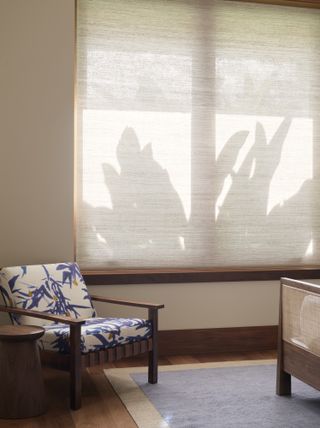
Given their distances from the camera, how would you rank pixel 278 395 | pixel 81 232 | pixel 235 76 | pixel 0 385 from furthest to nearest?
pixel 235 76 < pixel 81 232 < pixel 278 395 < pixel 0 385

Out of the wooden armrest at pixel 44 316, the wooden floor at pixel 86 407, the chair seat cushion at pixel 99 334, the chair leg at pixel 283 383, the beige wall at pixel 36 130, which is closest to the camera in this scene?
the wooden floor at pixel 86 407

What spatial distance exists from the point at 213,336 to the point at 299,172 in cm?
144

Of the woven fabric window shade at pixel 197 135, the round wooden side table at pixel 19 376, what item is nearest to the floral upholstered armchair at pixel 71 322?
the round wooden side table at pixel 19 376

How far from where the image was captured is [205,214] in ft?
15.5

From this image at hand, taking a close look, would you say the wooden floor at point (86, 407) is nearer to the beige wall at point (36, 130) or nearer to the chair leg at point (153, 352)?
the chair leg at point (153, 352)

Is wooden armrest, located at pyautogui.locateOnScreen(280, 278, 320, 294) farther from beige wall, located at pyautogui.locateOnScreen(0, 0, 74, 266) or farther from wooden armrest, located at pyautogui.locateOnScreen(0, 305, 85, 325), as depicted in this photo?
beige wall, located at pyautogui.locateOnScreen(0, 0, 74, 266)

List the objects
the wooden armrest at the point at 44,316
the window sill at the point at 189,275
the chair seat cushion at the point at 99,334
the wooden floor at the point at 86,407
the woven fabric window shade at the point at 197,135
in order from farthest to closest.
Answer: the woven fabric window shade at the point at 197,135
the window sill at the point at 189,275
the chair seat cushion at the point at 99,334
the wooden armrest at the point at 44,316
the wooden floor at the point at 86,407

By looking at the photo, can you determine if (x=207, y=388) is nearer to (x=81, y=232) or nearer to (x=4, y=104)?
(x=81, y=232)

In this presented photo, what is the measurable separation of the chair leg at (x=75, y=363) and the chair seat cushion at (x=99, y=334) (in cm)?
7

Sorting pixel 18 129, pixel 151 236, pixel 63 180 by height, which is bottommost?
pixel 151 236

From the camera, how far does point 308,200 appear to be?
16.3 feet

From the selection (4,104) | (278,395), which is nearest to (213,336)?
(278,395)

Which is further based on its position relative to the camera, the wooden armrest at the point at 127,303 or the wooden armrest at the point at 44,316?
the wooden armrest at the point at 127,303

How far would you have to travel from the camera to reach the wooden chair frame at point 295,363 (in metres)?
3.15
